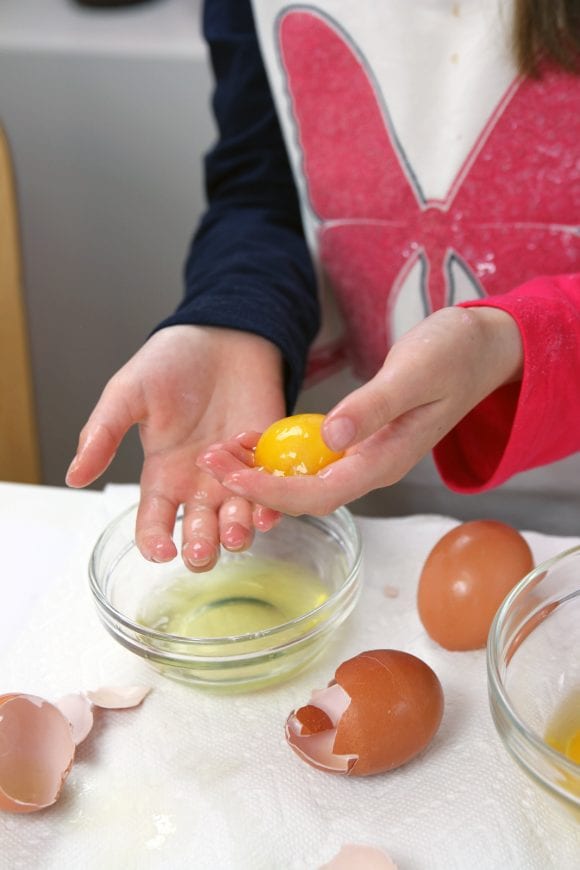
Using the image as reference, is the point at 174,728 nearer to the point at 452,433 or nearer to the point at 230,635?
the point at 230,635

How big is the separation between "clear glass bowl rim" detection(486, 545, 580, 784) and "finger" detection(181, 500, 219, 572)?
18 centimetres

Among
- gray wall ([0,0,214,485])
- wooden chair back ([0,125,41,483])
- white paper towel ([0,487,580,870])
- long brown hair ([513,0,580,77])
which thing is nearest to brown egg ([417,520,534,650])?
white paper towel ([0,487,580,870])

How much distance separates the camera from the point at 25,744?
53 centimetres

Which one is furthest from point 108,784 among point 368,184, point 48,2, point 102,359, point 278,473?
point 48,2

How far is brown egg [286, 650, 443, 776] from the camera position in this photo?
0.52 m

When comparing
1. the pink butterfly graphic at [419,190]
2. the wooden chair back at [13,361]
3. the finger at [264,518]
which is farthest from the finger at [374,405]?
the wooden chair back at [13,361]

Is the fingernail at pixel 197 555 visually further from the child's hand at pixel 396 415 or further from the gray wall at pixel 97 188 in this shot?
the gray wall at pixel 97 188

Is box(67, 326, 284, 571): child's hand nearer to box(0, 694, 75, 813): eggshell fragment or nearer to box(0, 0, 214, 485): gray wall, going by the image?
box(0, 694, 75, 813): eggshell fragment

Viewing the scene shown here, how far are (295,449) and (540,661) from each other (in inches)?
7.4

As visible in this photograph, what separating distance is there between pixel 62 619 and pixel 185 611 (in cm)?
9

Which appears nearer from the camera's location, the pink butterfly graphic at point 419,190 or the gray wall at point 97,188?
the pink butterfly graphic at point 419,190

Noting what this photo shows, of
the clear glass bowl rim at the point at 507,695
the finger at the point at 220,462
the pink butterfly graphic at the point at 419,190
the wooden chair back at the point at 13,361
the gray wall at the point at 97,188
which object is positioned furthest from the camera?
the gray wall at the point at 97,188

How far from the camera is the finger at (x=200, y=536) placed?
0.60m

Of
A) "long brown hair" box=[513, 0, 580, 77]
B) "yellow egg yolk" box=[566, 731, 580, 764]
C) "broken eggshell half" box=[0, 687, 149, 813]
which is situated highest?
"long brown hair" box=[513, 0, 580, 77]
